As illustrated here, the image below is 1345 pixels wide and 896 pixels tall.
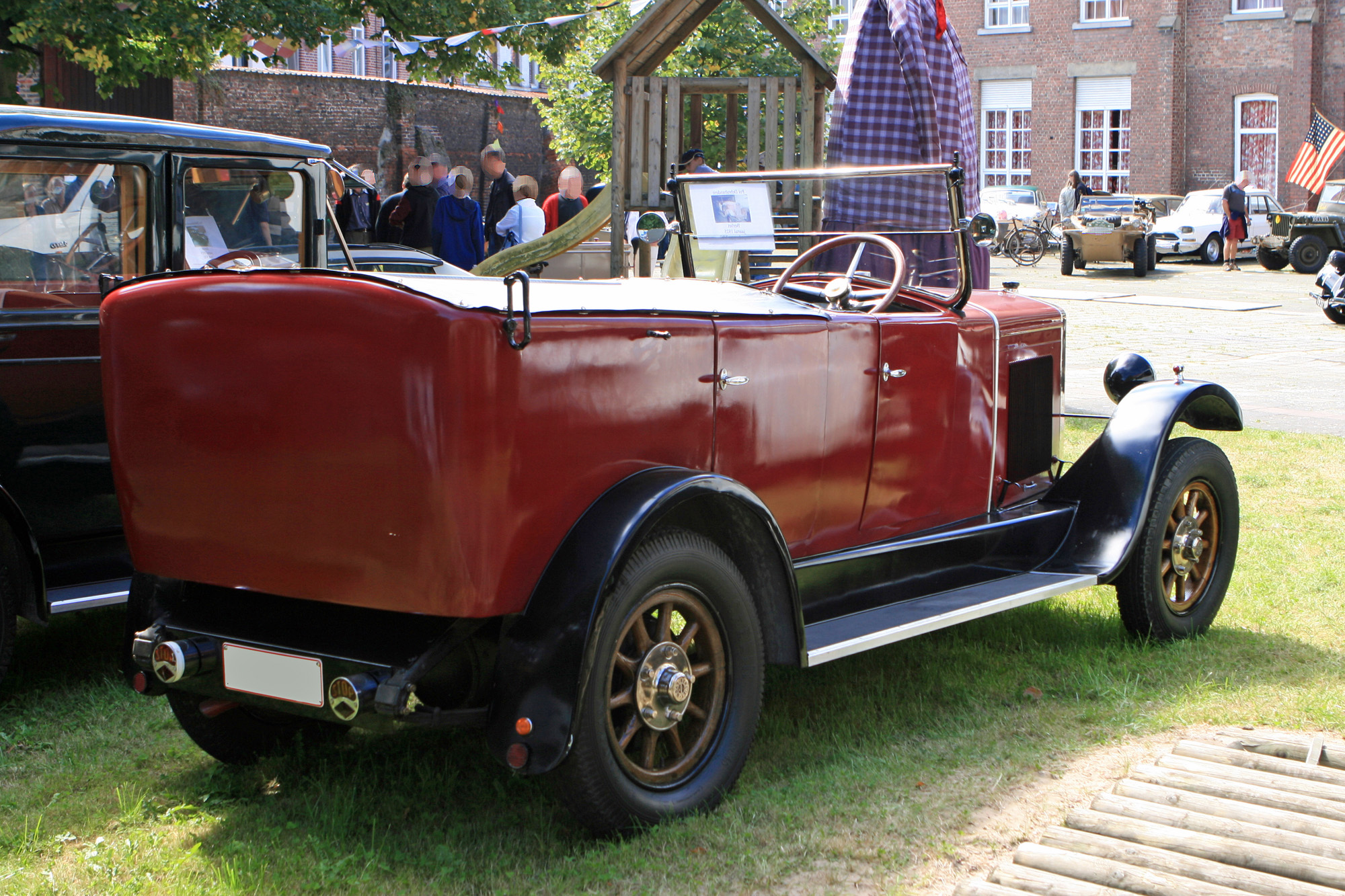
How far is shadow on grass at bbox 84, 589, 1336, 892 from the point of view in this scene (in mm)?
2883

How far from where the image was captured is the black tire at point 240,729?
332 centimetres

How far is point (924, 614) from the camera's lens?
370 cm

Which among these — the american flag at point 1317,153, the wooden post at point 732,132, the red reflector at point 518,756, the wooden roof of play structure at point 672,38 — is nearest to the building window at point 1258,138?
the american flag at point 1317,153

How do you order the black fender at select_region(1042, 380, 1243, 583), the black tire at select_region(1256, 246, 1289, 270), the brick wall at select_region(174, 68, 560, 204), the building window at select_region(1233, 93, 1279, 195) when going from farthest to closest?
1. the building window at select_region(1233, 93, 1279, 195)
2. the brick wall at select_region(174, 68, 560, 204)
3. the black tire at select_region(1256, 246, 1289, 270)
4. the black fender at select_region(1042, 380, 1243, 583)

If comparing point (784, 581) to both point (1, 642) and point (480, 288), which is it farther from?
point (1, 642)

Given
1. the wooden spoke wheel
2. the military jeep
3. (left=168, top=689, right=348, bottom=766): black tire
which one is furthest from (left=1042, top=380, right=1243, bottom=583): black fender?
the military jeep

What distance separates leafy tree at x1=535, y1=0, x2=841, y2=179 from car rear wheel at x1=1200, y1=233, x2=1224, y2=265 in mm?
9128

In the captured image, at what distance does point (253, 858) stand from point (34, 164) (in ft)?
8.71

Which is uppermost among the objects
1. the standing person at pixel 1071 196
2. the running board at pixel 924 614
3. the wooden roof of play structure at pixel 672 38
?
the standing person at pixel 1071 196

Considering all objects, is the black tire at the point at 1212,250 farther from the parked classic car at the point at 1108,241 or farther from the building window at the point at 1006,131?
the building window at the point at 1006,131

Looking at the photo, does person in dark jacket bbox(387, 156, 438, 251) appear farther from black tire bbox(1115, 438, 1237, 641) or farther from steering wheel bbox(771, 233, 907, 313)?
black tire bbox(1115, 438, 1237, 641)

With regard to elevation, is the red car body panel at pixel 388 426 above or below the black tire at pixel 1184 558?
above

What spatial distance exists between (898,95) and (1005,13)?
33665 mm

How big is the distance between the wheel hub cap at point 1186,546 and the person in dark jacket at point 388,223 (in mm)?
9553
